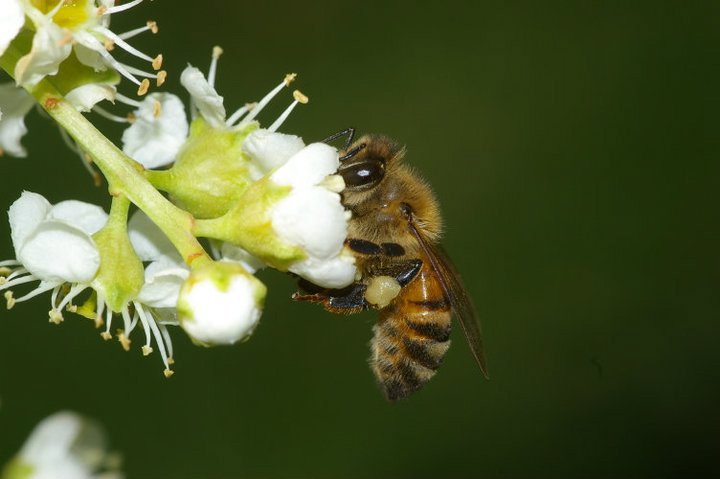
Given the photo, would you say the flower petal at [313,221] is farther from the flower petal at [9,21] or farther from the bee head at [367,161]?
the flower petal at [9,21]

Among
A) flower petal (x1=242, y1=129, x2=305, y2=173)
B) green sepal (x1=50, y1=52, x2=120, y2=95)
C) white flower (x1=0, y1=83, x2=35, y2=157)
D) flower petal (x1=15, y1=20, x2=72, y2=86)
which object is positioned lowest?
flower petal (x1=242, y1=129, x2=305, y2=173)

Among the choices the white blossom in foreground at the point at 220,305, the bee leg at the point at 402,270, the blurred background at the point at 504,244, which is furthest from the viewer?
the blurred background at the point at 504,244

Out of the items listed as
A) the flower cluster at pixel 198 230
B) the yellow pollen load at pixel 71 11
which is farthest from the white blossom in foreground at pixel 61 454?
the yellow pollen load at pixel 71 11

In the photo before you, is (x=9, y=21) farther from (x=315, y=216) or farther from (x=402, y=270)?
(x=402, y=270)

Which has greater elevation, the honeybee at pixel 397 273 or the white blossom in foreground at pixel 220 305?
the honeybee at pixel 397 273

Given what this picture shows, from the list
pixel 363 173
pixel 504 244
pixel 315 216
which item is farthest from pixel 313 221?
pixel 504 244

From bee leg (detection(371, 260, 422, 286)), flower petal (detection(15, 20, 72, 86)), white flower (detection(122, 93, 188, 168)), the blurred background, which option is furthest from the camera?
the blurred background

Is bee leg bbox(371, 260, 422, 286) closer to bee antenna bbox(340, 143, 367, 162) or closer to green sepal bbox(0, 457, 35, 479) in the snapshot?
bee antenna bbox(340, 143, 367, 162)

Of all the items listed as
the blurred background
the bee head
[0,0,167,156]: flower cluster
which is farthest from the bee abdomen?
the blurred background
